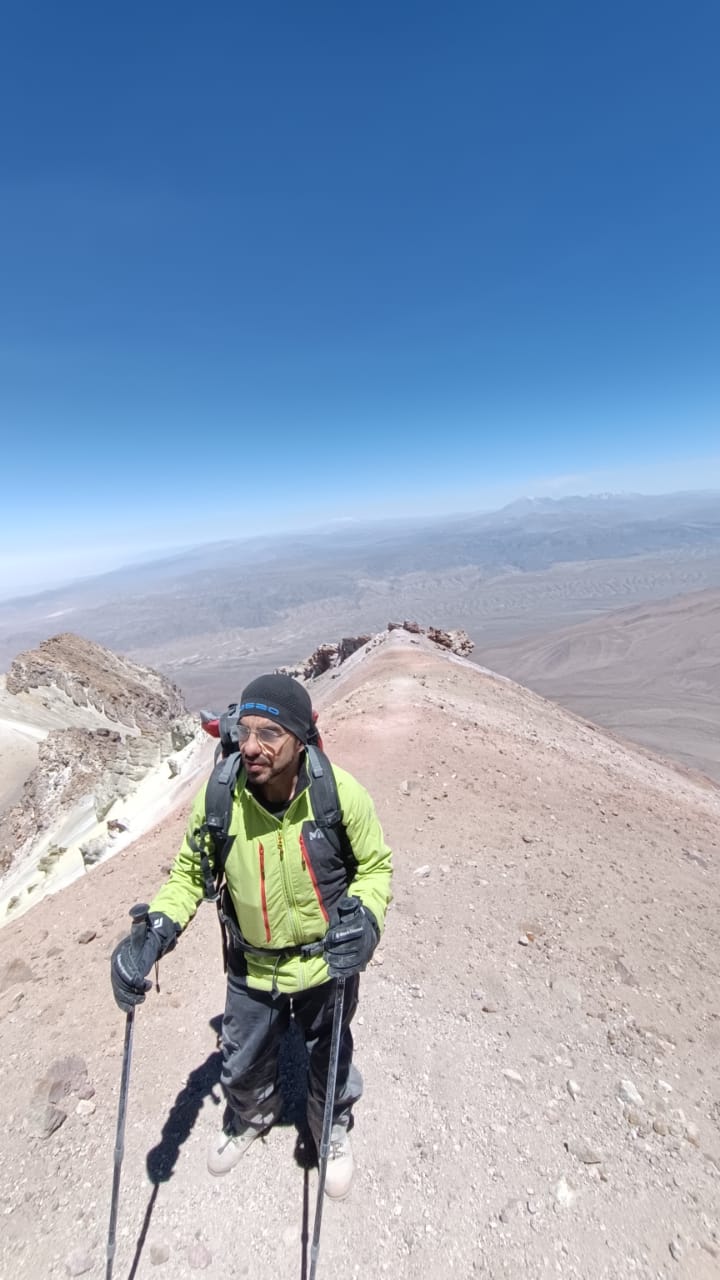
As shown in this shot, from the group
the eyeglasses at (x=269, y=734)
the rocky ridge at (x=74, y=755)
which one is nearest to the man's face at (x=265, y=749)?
the eyeglasses at (x=269, y=734)

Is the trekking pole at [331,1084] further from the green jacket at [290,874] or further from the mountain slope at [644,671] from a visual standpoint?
the mountain slope at [644,671]

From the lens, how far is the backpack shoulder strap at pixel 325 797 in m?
2.41

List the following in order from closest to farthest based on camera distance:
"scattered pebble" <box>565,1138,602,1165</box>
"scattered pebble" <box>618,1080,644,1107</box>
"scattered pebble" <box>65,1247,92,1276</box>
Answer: "scattered pebble" <box>65,1247,92,1276</box>, "scattered pebble" <box>565,1138,602,1165</box>, "scattered pebble" <box>618,1080,644,1107</box>

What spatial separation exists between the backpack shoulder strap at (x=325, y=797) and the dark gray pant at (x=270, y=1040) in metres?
0.86

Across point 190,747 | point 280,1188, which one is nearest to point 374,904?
point 280,1188

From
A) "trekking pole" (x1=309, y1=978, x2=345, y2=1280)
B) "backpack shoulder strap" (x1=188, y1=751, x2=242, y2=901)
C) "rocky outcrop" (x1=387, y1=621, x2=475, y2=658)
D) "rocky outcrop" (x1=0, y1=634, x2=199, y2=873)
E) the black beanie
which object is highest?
the black beanie

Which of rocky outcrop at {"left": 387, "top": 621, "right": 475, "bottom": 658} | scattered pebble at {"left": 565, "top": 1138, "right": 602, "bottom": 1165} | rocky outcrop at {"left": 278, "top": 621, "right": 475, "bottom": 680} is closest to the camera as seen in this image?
scattered pebble at {"left": 565, "top": 1138, "right": 602, "bottom": 1165}

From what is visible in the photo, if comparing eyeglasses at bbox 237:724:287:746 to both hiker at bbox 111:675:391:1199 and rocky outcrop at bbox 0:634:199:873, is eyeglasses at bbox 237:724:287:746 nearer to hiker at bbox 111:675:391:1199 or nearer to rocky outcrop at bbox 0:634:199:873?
hiker at bbox 111:675:391:1199

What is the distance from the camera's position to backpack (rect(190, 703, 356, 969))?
2.42 m

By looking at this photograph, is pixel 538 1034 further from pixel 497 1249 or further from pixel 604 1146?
pixel 497 1249

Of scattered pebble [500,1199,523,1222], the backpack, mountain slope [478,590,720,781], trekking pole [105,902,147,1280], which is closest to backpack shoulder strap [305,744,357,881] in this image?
the backpack

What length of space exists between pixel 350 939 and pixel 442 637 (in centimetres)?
2108

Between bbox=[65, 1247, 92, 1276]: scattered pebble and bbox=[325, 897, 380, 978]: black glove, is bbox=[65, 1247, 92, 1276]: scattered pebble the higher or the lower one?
the lower one

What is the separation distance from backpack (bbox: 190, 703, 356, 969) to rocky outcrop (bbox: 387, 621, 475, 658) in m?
18.6
